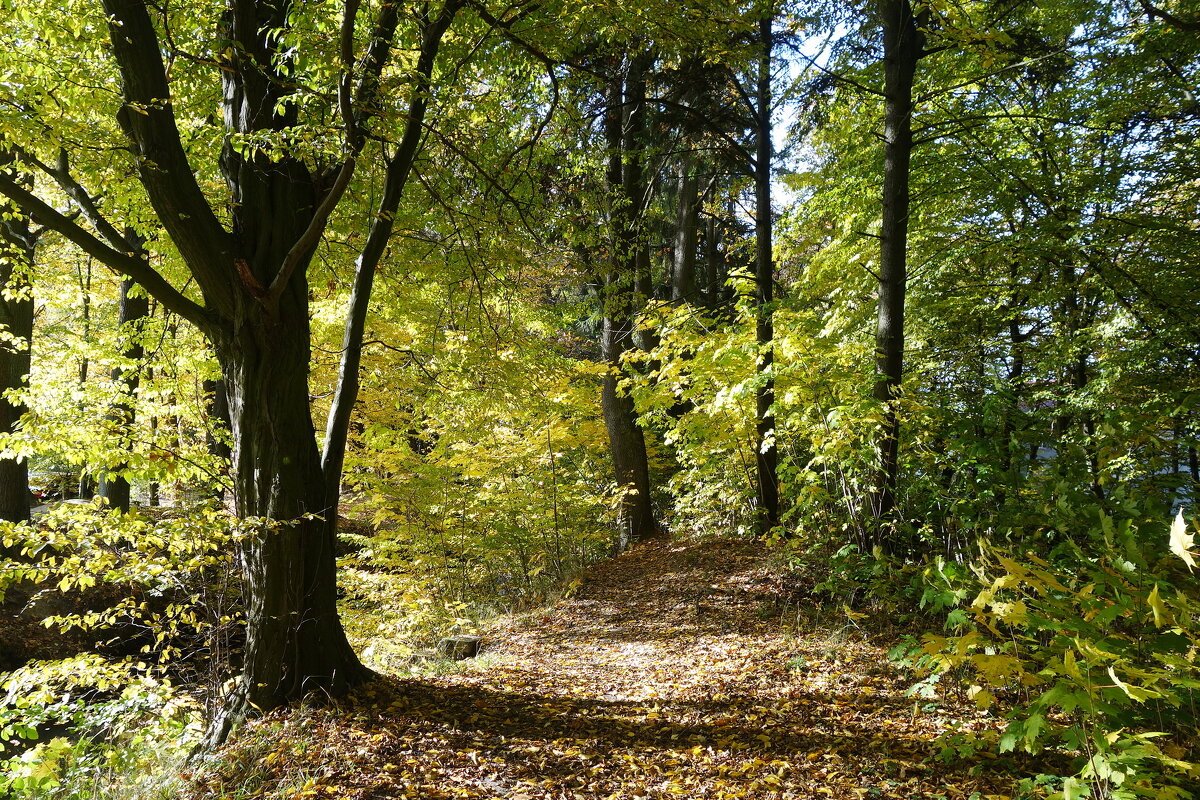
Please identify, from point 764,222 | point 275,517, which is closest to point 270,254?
point 275,517

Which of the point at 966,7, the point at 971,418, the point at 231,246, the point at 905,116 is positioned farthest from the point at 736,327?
the point at 231,246

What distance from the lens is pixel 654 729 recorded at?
3.77 m

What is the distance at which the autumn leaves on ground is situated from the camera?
3.08 metres

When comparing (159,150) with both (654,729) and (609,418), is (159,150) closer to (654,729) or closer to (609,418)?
(654,729)

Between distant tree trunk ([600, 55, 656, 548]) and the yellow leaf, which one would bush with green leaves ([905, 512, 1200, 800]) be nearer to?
the yellow leaf

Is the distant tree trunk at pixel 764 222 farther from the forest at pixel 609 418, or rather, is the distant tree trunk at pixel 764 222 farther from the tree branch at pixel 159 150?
the tree branch at pixel 159 150

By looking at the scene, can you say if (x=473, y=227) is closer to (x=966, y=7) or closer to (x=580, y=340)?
(x=966, y=7)

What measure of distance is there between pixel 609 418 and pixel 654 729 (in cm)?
669

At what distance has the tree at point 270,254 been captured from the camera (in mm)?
3854

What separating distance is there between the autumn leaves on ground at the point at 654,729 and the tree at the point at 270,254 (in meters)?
0.67

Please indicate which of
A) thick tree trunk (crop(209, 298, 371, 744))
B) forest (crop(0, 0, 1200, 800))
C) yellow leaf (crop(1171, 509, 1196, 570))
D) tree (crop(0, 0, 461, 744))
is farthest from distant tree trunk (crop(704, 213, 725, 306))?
yellow leaf (crop(1171, 509, 1196, 570))

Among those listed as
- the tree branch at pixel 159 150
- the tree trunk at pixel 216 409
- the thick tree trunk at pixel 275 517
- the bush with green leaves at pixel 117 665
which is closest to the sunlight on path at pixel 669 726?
the thick tree trunk at pixel 275 517

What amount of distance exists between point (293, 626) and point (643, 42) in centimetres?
700

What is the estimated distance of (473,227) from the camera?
5.69 metres
